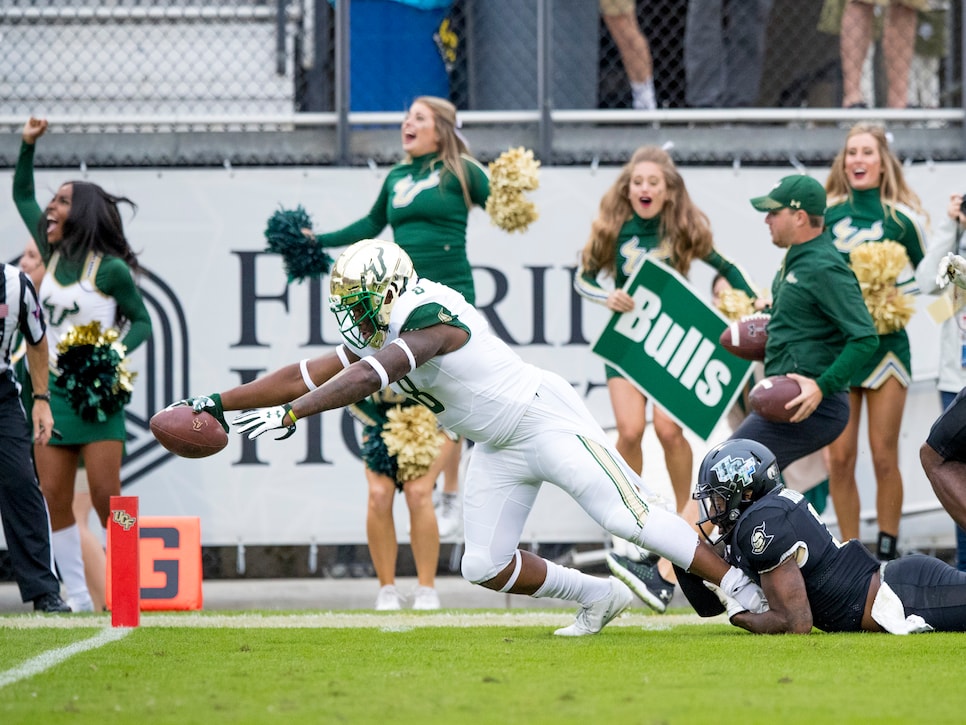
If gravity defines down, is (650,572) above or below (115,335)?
below

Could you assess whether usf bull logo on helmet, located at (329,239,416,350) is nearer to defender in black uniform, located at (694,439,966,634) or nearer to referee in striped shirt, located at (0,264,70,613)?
defender in black uniform, located at (694,439,966,634)

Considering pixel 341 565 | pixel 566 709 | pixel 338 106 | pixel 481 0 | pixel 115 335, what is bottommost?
pixel 341 565

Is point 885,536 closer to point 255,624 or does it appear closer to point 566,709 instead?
point 255,624

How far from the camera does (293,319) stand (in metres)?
8.98

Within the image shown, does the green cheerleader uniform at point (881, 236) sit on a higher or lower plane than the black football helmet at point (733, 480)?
higher

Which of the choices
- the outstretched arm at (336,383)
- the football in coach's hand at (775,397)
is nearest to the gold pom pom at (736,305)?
the football in coach's hand at (775,397)

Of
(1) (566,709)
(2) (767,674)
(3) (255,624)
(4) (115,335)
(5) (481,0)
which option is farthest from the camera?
(5) (481,0)

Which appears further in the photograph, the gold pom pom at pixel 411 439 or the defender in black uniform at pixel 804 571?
the gold pom pom at pixel 411 439

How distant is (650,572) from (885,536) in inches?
73.1

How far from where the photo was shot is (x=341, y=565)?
9391 millimetres

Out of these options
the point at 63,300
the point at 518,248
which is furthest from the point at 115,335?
the point at 518,248

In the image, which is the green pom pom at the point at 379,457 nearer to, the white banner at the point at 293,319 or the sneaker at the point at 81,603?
the white banner at the point at 293,319

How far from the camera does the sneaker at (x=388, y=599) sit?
7.47 metres

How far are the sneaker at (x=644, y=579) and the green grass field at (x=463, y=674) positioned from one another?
14 centimetres
